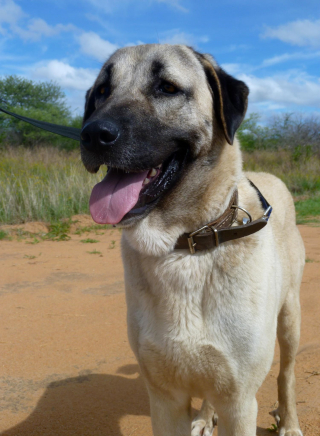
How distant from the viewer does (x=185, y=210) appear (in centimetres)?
198

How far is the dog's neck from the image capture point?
1.95 meters

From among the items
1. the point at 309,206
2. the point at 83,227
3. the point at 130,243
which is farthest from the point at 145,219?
the point at 309,206

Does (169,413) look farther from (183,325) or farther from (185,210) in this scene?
(185,210)

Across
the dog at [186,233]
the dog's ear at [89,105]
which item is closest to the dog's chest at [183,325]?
the dog at [186,233]

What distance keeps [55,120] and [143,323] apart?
24.4 m

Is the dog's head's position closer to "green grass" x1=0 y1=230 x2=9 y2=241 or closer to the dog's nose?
the dog's nose

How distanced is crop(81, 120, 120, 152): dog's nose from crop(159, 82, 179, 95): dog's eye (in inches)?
16.8

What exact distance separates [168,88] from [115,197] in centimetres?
65

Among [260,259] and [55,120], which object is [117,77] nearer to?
[260,259]

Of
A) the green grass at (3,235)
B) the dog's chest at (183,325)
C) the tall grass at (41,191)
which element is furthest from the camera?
the tall grass at (41,191)

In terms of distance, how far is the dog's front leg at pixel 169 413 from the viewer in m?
1.99

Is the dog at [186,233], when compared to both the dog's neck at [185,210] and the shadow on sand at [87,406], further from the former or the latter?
the shadow on sand at [87,406]

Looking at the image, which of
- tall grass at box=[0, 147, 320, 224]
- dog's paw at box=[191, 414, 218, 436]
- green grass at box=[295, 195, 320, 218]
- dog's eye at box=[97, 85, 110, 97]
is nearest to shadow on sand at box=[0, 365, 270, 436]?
dog's paw at box=[191, 414, 218, 436]

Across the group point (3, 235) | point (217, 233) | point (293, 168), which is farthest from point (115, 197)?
point (293, 168)
